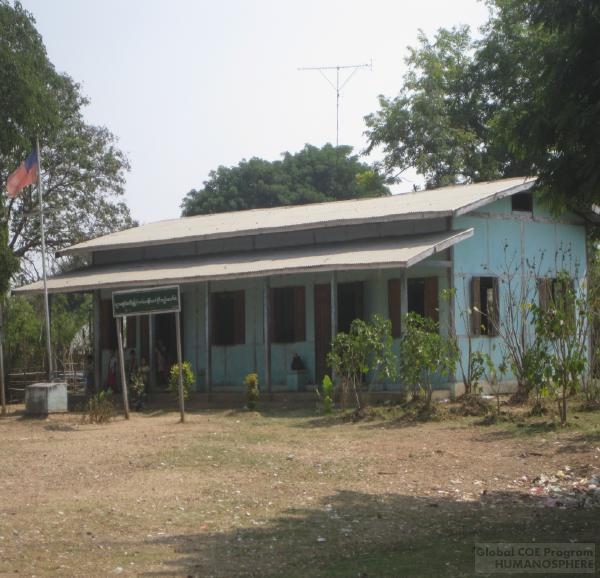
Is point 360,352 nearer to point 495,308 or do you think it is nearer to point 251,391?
point 251,391

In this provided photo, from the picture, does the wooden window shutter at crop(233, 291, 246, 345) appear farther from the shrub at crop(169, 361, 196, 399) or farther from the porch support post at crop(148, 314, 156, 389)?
the shrub at crop(169, 361, 196, 399)

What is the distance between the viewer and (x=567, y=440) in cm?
1394

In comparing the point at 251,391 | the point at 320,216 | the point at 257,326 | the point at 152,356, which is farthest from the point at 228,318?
the point at 251,391

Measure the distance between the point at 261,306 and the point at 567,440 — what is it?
31.1 feet

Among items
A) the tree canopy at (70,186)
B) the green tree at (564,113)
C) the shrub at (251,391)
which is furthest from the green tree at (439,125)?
the green tree at (564,113)

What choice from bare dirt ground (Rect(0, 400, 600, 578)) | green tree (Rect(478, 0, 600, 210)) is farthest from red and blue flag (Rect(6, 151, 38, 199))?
green tree (Rect(478, 0, 600, 210))

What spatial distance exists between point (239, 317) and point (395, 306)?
3966 millimetres

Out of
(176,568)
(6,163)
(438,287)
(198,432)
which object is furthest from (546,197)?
(6,163)

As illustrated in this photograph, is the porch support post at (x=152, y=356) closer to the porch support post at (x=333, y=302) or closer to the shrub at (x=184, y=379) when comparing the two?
the shrub at (x=184, y=379)

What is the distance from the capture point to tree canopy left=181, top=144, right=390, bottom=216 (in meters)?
52.5

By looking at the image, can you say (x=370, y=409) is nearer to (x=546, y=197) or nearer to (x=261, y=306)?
(x=261, y=306)

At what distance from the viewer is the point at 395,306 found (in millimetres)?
20297

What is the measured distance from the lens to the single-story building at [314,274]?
19969 mm

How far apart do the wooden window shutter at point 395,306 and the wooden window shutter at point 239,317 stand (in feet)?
12.0
